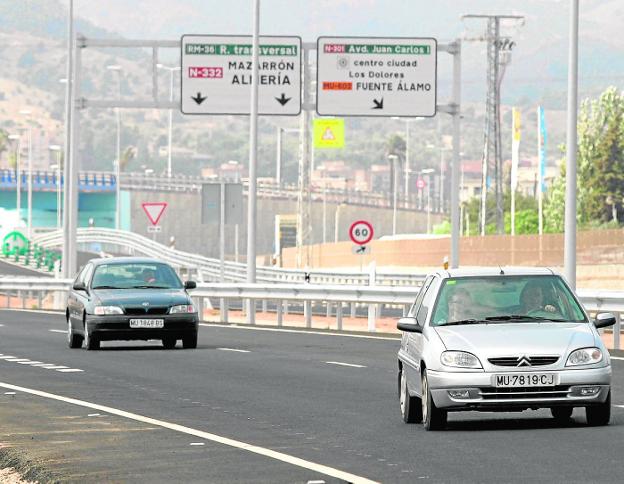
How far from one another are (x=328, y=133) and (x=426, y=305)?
6257 cm

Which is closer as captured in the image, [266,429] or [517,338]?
[517,338]

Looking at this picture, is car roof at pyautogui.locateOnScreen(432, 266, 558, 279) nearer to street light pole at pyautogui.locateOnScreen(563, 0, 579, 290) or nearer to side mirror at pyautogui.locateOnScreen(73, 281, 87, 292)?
side mirror at pyautogui.locateOnScreen(73, 281, 87, 292)

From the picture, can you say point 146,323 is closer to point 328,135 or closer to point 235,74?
point 235,74

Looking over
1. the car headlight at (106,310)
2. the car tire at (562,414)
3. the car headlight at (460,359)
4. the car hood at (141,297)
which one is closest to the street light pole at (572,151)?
the car hood at (141,297)

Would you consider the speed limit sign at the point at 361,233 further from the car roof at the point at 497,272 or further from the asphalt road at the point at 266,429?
the car roof at the point at 497,272

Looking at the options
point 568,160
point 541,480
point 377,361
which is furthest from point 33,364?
point 541,480

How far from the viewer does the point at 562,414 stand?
1680 cm

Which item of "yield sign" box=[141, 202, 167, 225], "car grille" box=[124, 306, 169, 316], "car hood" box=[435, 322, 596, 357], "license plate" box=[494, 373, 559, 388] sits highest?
"yield sign" box=[141, 202, 167, 225]

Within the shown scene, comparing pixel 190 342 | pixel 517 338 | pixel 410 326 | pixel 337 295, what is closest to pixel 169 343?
pixel 190 342

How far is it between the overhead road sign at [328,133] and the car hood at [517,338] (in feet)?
202

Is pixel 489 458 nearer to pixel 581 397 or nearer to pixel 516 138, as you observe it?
pixel 581 397

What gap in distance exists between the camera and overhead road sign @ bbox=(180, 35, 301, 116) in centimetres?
5106

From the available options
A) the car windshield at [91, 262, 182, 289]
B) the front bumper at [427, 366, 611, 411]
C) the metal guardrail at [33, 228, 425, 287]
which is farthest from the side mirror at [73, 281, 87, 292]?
the metal guardrail at [33, 228, 425, 287]

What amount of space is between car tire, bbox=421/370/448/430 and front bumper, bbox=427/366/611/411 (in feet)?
0.83
